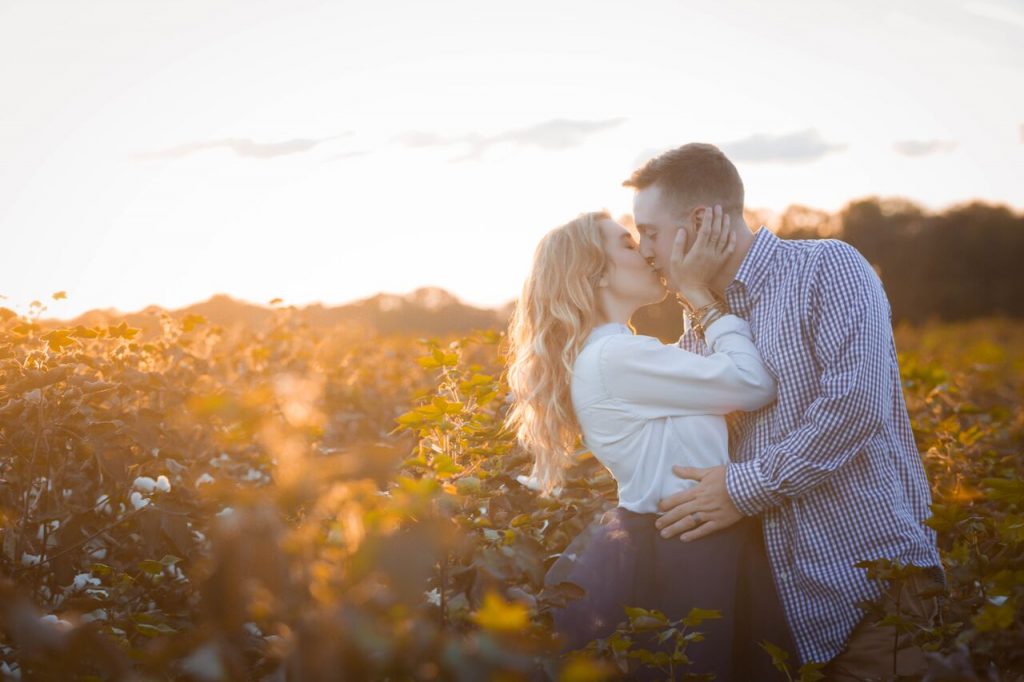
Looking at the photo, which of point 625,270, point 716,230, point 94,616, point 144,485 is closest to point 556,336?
point 625,270

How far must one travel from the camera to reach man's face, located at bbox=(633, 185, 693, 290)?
3.20 meters

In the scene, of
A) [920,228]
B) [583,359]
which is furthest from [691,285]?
[920,228]

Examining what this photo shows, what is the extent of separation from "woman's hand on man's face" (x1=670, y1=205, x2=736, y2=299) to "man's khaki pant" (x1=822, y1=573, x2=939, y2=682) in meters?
1.16

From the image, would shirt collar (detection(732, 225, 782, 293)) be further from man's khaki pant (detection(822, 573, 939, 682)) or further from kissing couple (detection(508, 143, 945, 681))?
man's khaki pant (detection(822, 573, 939, 682))

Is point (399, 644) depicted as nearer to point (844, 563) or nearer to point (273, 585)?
point (273, 585)

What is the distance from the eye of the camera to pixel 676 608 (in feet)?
9.14

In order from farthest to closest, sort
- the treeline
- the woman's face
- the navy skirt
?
the treeline, the woman's face, the navy skirt

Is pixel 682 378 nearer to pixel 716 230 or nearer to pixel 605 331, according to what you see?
pixel 605 331

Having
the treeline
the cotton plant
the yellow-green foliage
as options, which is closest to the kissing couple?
the yellow-green foliage

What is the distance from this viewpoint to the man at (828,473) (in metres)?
2.70

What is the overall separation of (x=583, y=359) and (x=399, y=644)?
A: 1.88 meters

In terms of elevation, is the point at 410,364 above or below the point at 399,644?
below

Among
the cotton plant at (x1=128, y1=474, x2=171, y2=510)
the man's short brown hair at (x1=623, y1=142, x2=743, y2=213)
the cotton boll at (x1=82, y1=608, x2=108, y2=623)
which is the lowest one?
the cotton boll at (x1=82, y1=608, x2=108, y2=623)

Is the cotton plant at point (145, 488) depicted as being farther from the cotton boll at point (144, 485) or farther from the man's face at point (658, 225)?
the man's face at point (658, 225)
